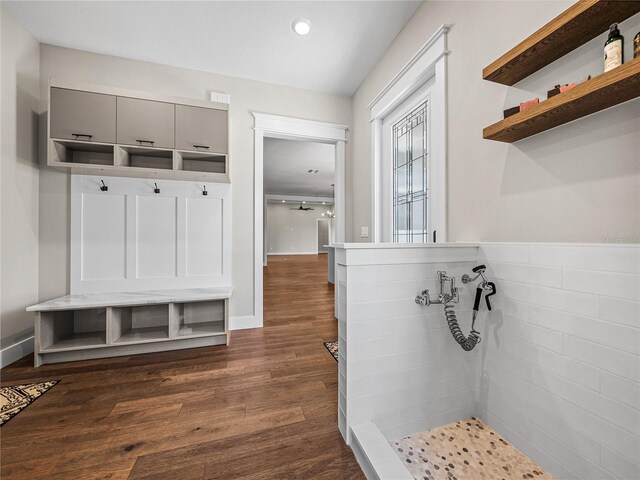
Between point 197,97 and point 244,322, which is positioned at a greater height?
point 197,97

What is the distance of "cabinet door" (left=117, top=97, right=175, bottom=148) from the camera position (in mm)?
2127

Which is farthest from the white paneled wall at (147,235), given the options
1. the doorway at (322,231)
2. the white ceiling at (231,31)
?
the doorway at (322,231)

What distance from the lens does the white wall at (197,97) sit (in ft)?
7.50

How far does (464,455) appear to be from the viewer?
43.5 inches

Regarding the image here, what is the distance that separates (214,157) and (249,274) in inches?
50.8

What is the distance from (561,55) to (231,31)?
2.36 meters

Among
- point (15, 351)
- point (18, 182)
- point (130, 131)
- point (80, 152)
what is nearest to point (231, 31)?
point (130, 131)

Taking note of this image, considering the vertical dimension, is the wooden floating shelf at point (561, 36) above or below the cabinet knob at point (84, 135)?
below

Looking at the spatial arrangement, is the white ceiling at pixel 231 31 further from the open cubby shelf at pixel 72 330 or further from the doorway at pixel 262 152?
the open cubby shelf at pixel 72 330

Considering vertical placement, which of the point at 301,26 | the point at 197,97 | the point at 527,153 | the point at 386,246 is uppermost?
the point at 301,26

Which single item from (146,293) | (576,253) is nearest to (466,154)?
(576,253)

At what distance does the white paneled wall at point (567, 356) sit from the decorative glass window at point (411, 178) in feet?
2.86

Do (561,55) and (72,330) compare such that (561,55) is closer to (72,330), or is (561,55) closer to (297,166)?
(72,330)

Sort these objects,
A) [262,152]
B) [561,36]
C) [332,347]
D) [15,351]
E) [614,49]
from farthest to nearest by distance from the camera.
A: [262,152], [332,347], [15,351], [561,36], [614,49]
